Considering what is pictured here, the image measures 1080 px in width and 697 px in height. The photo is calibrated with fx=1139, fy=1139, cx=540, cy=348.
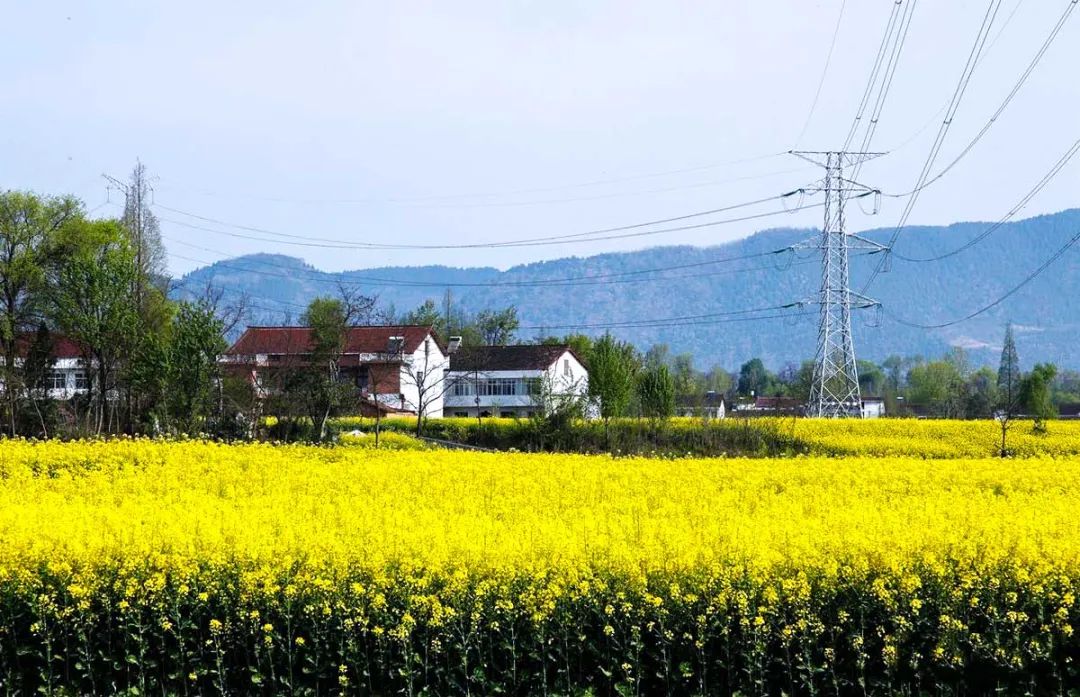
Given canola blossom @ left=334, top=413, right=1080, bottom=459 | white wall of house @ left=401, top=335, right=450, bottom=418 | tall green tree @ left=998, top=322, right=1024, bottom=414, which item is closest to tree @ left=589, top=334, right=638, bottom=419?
canola blossom @ left=334, top=413, right=1080, bottom=459

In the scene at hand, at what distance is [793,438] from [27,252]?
3690cm

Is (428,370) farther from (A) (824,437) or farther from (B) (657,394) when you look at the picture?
(A) (824,437)

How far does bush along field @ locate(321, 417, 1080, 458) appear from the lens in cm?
3981

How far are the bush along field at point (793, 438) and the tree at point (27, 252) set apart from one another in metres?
22.9

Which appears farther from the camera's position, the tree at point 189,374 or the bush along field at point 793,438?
the bush along field at point 793,438

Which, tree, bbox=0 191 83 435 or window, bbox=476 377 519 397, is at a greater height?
tree, bbox=0 191 83 435

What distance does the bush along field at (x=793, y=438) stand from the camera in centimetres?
3981

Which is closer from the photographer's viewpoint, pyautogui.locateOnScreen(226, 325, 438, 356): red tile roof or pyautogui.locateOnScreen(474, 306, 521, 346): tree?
pyautogui.locateOnScreen(226, 325, 438, 356): red tile roof

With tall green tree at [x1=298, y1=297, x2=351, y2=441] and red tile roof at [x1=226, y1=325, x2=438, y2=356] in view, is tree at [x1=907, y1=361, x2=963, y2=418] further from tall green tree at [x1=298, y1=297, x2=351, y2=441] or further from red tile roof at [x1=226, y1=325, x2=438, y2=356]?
tall green tree at [x1=298, y1=297, x2=351, y2=441]

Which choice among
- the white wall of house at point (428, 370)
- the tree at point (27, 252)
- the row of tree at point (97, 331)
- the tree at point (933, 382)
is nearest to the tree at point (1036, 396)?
the white wall of house at point (428, 370)

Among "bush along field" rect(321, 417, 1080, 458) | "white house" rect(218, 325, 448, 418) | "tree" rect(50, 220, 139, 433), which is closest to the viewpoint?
"bush along field" rect(321, 417, 1080, 458)

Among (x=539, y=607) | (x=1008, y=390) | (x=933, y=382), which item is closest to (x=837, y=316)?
(x=1008, y=390)

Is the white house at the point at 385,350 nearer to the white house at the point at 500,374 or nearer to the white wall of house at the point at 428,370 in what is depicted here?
the white wall of house at the point at 428,370

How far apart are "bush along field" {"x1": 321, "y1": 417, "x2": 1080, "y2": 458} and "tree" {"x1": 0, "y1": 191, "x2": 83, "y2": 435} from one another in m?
22.9
